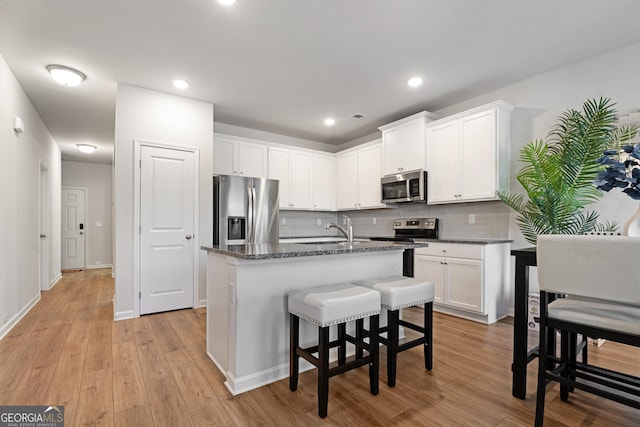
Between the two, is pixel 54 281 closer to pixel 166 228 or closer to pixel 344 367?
pixel 166 228

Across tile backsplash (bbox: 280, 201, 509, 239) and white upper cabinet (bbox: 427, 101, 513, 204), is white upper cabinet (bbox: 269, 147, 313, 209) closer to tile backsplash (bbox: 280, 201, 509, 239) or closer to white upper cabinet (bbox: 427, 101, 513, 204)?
tile backsplash (bbox: 280, 201, 509, 239)

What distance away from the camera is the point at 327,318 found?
1.71 metres

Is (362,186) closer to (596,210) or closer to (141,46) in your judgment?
(596,210)

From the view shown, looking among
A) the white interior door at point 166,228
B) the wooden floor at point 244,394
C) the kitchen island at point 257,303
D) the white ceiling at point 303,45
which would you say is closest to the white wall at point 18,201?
the white ceiling at point 303,45

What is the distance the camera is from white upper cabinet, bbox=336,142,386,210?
4969 millimetres

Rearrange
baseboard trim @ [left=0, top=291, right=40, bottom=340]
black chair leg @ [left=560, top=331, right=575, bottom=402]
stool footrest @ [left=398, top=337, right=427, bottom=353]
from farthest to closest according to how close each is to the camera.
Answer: baseboard trim @ [left=0, top=291, right=40, bottom=340], stool footrest @ [left=398, top=337, right=427, bottom=353], black chair leg @ [left=560, top=331, right=575, bottom=402]

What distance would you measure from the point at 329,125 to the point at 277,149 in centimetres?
93

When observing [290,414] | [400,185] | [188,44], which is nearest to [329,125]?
[400,185]

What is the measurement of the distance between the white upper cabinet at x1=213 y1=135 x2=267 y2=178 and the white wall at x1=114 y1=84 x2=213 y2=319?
0.46 m

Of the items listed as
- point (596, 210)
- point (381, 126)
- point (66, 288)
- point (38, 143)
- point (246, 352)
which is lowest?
point (66, 288)

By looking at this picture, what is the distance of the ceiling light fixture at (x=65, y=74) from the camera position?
3.15 m

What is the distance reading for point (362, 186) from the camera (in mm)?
5215

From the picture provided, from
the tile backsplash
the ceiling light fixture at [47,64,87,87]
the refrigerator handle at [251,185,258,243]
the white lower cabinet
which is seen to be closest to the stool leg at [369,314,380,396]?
the white lower cabinet

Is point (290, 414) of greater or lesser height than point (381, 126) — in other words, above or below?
below
